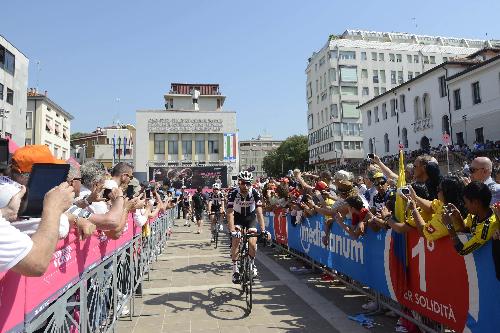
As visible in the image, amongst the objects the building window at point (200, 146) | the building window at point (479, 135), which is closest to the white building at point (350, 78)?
the building window at point (200, 146)

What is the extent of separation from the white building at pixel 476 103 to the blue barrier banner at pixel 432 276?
3414 cm

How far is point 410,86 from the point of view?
4700 cm

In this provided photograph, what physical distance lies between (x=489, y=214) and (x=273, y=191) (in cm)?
980

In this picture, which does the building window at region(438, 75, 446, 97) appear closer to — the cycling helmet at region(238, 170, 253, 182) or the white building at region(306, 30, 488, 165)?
the white building at region(306, 30, 488, 165)

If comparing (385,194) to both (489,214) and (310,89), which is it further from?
(310,89)

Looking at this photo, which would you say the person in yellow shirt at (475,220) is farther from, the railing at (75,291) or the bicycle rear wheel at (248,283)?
the railing at (75,291)

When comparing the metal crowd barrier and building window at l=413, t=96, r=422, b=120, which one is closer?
the metal crowd barrier

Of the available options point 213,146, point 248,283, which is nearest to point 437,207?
point 248,283

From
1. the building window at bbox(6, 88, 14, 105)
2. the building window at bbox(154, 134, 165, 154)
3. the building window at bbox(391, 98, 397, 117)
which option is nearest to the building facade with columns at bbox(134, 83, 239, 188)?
the building window at bbox(154, 134, 165, 154)

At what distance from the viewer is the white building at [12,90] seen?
113 feet

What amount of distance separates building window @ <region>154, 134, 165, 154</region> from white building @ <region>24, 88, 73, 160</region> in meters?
13.3

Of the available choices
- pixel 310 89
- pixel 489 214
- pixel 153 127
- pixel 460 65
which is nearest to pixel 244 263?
pixel 489 214

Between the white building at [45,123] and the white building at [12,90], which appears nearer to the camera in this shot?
the white building at [12,90]

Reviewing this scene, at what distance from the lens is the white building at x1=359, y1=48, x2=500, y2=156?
36.0 m
